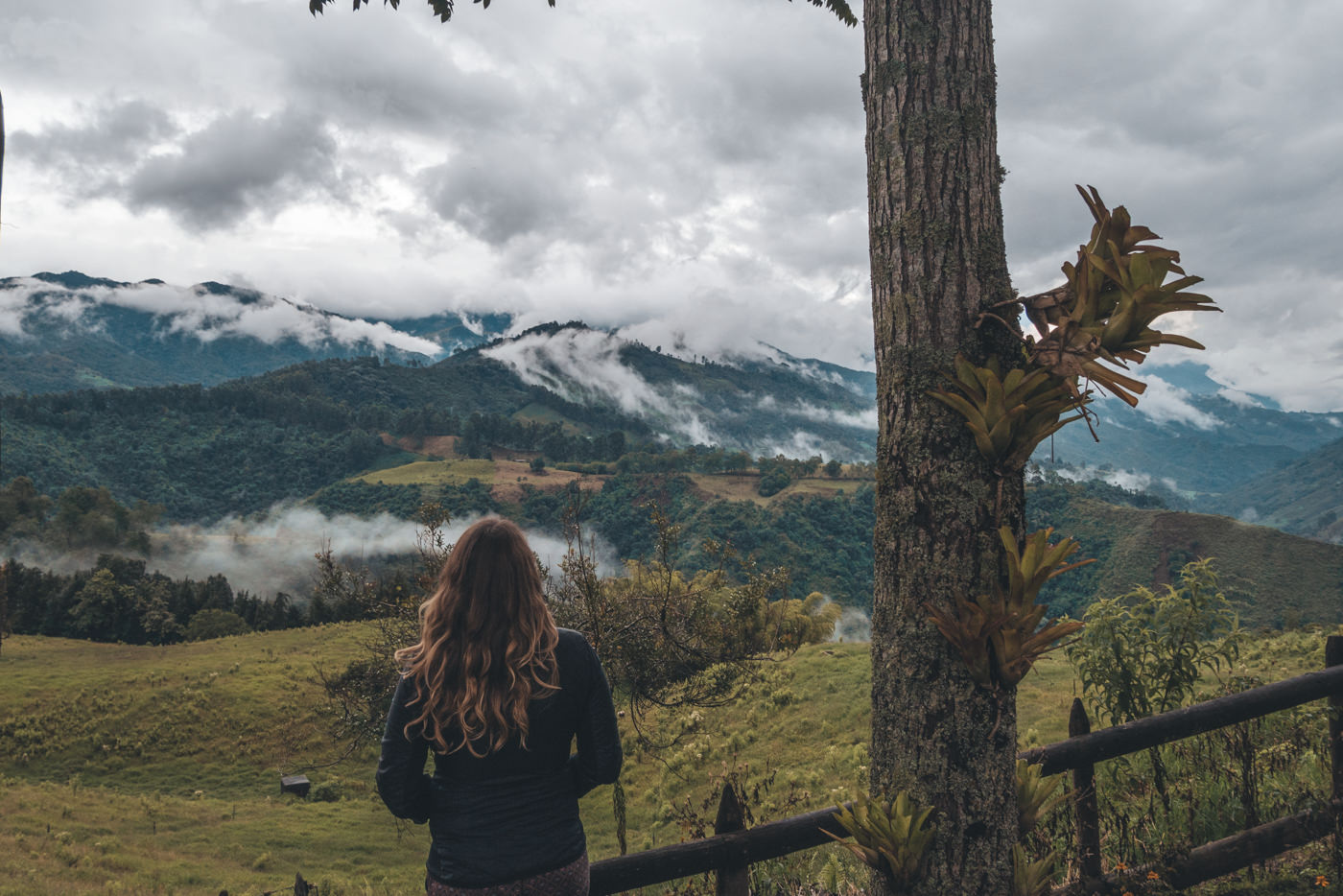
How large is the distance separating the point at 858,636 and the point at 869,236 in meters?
58.1

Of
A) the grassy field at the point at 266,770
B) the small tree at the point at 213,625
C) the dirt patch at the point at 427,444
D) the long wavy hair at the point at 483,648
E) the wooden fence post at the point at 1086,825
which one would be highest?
the dirt patch at the point at 427,444

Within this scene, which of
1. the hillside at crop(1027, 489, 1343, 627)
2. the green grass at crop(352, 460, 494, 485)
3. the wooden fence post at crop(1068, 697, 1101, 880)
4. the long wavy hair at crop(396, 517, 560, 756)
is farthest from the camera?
the green grass at crop(352, 460, 494, 485)

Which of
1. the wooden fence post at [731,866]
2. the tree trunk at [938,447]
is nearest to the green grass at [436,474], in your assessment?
the wooden fence post at [731,866]

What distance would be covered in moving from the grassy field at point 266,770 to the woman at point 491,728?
6.86 feet

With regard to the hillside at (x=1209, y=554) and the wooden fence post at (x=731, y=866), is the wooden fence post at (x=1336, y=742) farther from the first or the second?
the hillside at (x=1209, y=554)

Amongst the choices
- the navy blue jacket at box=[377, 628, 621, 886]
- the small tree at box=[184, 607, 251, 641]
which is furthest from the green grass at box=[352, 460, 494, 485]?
the navy blue jacket at box=[377, 628, 621, 886]

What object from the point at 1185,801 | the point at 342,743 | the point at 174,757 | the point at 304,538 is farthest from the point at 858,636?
the point at 304,538

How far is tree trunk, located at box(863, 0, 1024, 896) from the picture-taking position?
2.21 metres

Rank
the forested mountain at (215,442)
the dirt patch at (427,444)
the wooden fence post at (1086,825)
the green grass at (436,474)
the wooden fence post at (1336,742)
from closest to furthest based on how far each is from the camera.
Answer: the wooden fence post at (1086,825) < the wooden fence post at (1336,742) < the green grass at (436,474) < the forested mountain at (215,442) < the dirt patch at (427,444)

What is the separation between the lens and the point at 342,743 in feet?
85.6

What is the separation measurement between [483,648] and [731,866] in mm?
1615

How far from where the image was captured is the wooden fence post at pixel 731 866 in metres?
2.97

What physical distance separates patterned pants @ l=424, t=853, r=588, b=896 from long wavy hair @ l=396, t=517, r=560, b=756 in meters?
0.39

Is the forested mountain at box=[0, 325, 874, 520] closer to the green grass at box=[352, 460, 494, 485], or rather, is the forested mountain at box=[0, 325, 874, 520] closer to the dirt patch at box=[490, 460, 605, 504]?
the green grass at box=[352, 460, 494, 485]
